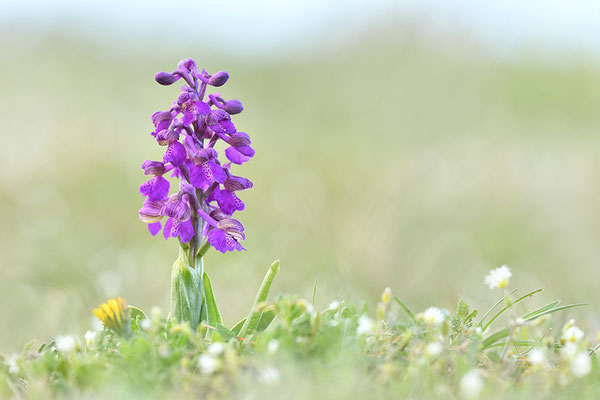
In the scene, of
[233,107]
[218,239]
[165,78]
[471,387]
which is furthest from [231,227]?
[471,387]

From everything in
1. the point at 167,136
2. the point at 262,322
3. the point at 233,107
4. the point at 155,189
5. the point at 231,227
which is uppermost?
Answer: the point at 233,107

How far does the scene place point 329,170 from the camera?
9891mm

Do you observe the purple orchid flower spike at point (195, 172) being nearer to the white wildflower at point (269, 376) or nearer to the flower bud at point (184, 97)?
the flower bud at point (184, 97)

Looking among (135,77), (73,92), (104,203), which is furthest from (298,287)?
(135,77)

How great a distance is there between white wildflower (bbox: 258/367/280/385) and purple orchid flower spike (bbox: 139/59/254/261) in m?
0.73

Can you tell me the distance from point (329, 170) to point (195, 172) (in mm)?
7432

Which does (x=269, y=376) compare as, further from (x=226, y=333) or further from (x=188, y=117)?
(x=188, y=117)

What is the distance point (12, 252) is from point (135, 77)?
7.33m

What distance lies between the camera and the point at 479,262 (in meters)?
6.48

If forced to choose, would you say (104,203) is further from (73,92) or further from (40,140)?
(73,92)

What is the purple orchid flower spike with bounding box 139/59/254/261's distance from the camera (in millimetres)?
2521

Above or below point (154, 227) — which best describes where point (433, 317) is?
below

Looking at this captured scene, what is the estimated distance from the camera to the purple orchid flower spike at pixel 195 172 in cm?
252

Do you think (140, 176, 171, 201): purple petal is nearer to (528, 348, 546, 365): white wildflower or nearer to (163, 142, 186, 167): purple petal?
(163, 142, 186, 167): purple petal
